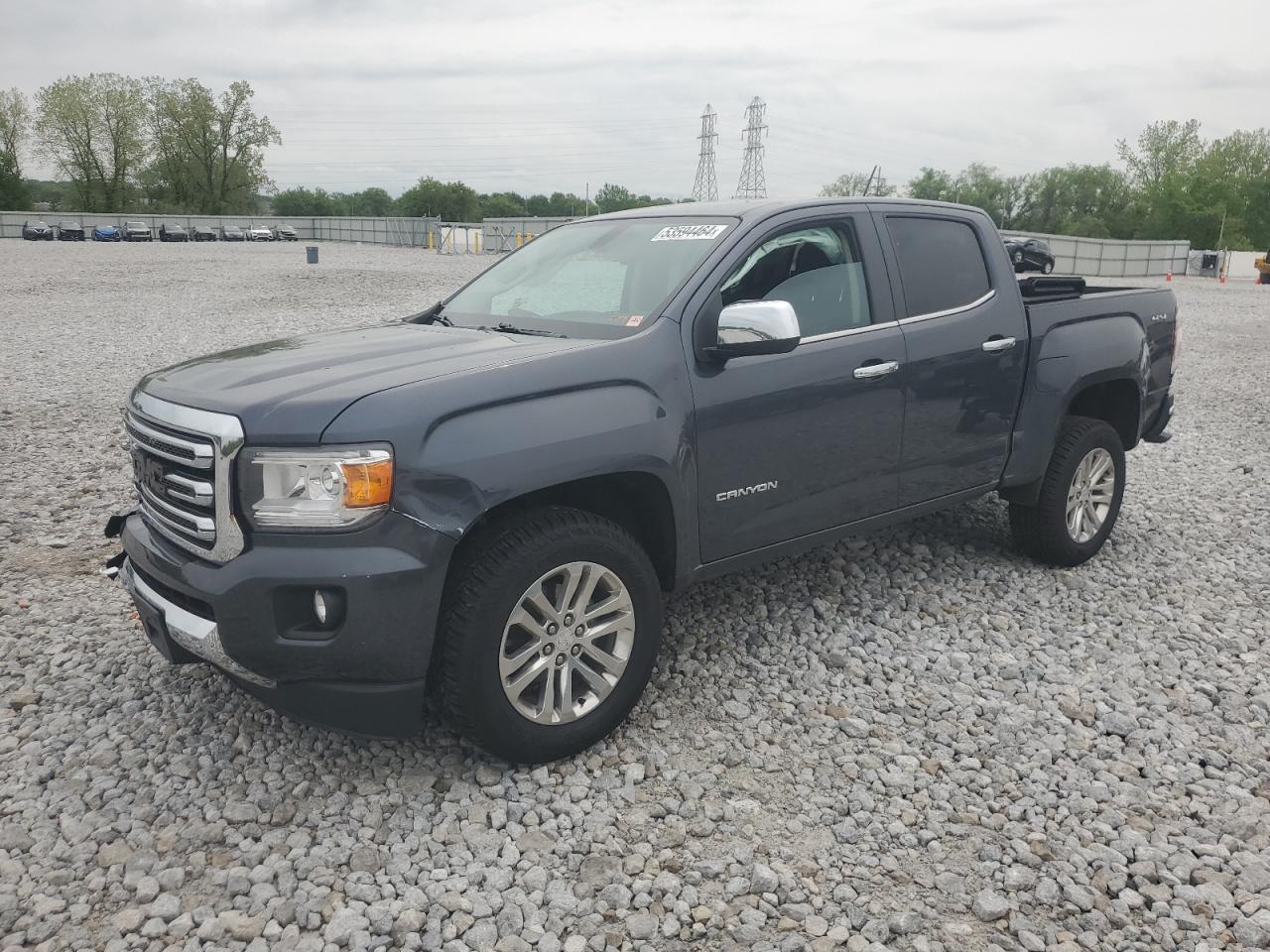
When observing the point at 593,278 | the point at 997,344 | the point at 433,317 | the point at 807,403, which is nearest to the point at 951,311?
the point at 997,344

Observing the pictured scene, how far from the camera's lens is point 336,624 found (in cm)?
303

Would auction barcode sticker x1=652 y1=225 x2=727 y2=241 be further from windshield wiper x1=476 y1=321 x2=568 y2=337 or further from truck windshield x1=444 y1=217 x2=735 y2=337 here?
windshield wiper x1=476 y1=321 x2=568 y2=337

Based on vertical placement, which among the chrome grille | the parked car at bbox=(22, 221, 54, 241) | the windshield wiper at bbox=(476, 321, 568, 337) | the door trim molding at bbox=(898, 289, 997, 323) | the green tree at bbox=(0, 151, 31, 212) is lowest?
the chrome grille

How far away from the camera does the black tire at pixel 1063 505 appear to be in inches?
207

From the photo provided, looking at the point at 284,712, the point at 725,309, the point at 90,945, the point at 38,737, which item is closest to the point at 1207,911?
the point at 725,309

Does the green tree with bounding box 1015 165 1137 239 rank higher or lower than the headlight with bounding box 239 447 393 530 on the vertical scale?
higher

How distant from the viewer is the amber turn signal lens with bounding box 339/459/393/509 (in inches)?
117

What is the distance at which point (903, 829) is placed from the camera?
3.23 meters

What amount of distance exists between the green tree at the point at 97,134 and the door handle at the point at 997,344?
84.1m

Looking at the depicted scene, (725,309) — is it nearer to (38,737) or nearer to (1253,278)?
(38,737)

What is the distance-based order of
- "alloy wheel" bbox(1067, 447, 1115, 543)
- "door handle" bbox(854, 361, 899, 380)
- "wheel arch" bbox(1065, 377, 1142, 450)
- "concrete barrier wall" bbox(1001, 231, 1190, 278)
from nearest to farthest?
"door handle" bbox(854, 361, 899, 380), "alloy wheel" bbox(1067, 447, 1115, 543), "wheel arch" bbox(1065, 377, 1142, 450), "concrete barrier wall" bbox(1001, 231, 1190, 278)

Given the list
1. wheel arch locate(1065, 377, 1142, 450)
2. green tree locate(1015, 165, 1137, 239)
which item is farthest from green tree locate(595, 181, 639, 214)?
wheel arch locate(1065, 377, 1142, 450)

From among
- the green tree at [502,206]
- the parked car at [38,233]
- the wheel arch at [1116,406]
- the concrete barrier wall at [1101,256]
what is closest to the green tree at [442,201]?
the green tree at [502,206]

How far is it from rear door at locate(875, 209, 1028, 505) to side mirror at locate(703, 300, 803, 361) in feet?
3.34
